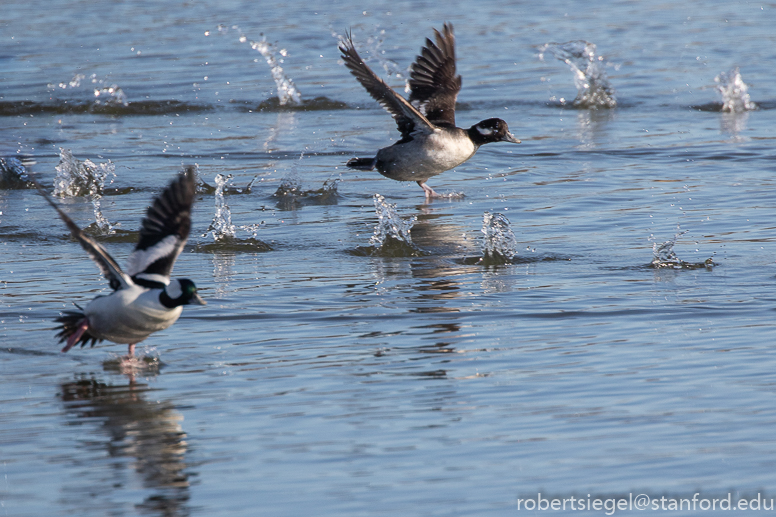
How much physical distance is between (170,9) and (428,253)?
66.5 ft

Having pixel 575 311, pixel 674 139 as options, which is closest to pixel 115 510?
pixel 575 311

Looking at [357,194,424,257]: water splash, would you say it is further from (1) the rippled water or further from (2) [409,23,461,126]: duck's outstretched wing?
(2) [409,23,461,126]: duck's outstretched wing

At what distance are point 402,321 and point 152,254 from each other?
1601 millimetres

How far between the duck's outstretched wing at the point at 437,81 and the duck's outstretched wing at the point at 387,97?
63 cm

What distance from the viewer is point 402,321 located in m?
6.83

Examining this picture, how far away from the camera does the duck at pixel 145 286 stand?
5.69 metres

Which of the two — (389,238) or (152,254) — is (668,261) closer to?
(389,238)

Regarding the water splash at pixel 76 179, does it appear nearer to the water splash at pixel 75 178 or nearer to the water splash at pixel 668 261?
the water splash at pixel 75 178

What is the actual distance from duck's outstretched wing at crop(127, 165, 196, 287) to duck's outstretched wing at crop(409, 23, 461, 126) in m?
5.44

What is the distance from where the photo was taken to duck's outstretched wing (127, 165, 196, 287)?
5.93 m

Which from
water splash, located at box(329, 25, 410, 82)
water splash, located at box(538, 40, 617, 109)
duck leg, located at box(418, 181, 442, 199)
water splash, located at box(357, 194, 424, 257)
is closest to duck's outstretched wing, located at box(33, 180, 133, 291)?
water splash, located at box(357, 194, 424, 257)

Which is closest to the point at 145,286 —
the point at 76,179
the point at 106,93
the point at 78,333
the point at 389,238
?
the point at 78,333

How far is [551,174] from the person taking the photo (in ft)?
38.5

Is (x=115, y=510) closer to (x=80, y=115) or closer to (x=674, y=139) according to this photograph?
(x=674, y=139)
